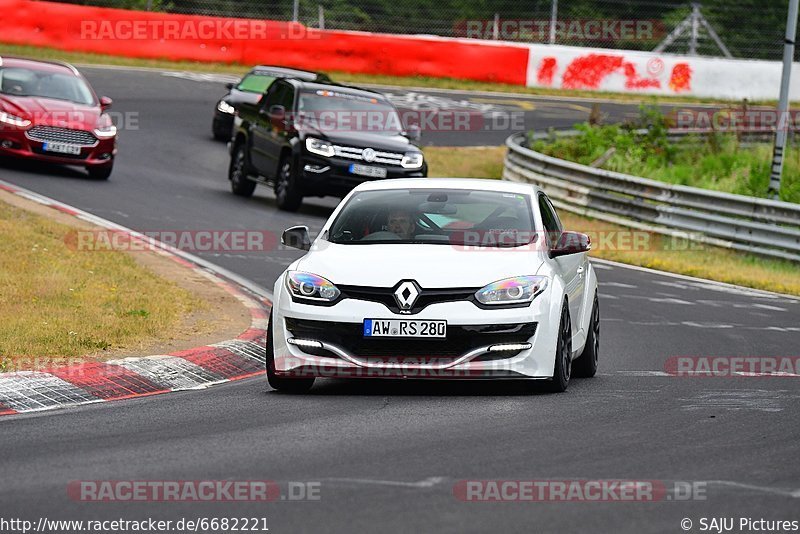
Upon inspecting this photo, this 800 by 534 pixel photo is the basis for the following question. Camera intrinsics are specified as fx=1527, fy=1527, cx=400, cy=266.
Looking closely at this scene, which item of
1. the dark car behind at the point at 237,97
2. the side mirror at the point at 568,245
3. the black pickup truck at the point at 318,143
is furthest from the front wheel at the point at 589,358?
the dark car behind at the point at 237,97

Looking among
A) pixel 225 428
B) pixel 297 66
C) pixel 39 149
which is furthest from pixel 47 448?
pixel 297 66

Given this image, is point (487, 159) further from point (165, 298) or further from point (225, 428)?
point (225, 428)

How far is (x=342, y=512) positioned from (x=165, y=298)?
24.1 feet

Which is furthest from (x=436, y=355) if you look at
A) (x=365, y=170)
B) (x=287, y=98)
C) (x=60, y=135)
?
(x=60, y=135)

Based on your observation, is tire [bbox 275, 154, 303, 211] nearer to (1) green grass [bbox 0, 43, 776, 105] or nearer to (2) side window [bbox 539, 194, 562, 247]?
(2) side window [bbox 539, 194, 562, 247]

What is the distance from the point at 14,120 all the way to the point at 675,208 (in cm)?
999

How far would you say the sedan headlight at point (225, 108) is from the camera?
3045 centimetres

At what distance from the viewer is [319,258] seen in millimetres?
9742

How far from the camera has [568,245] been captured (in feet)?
33.1

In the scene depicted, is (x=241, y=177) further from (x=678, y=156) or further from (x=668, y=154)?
(x=678, y=156)

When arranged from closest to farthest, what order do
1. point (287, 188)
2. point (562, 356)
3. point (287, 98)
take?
1. point (562, 356)
2. point (287, 188)
3. point (287, 98)

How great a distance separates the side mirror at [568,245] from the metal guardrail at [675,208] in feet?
38.8

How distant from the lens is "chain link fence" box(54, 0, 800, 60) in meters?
40.9

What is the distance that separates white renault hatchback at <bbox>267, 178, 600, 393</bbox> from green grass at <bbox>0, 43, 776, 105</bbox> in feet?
94.6
